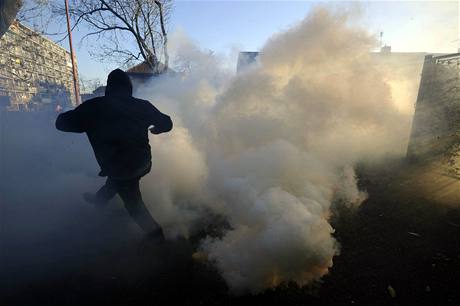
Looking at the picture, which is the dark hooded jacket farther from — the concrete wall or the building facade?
the building facade

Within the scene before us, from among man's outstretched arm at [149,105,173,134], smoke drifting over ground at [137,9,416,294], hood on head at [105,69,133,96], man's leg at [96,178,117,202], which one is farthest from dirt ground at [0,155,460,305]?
hood on head at [105,69,133,96]

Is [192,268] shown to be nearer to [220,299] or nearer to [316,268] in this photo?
[220,299]

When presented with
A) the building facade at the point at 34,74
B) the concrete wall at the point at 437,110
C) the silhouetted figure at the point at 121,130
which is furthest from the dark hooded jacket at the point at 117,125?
the building facade at the point at 34,74

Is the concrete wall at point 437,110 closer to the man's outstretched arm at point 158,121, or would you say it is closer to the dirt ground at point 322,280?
the dirt ground at point 322,280

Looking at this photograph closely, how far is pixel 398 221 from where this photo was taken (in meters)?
4.00

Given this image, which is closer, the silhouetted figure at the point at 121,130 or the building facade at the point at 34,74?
the silhouetted figure at the point at 121,130

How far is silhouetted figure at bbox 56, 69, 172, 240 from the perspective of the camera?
9.42 ft

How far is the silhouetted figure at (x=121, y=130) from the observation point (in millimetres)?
2871

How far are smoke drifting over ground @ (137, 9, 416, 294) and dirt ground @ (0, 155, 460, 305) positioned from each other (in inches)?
7.6

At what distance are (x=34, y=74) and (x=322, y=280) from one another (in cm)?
5822

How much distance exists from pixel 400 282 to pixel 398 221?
1468 mm

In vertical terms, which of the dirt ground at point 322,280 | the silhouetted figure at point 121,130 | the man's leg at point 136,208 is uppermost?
the silhouetted figure at point 121,130

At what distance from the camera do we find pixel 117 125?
2.87 m

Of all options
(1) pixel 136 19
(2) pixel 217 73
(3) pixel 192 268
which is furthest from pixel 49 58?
(3) pixel 192 268
